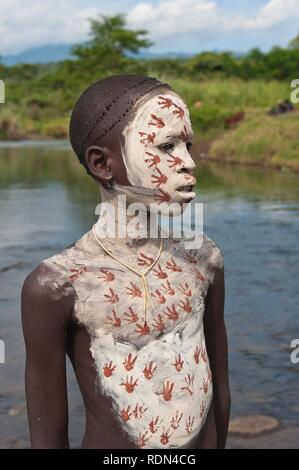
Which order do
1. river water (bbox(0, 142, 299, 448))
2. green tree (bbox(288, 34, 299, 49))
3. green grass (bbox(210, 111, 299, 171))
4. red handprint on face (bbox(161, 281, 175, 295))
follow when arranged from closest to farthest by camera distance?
red handprint on face (bbox(161, 281, 175, 295)) < river water (bbox(0, 142, 299, 448)) < green grass (bbox(210, 111, 299, 171)) < green tree (bbox(288, 34, 299, 49))

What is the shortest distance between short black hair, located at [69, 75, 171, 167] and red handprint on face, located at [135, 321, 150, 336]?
415 millimetres

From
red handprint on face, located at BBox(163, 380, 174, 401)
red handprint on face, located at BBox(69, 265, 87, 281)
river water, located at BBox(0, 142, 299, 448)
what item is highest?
red handprint on face, located at BBox(69, 265, 87, 281)

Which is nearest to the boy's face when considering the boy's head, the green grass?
the boy's head

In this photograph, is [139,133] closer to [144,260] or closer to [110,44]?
[144,260]

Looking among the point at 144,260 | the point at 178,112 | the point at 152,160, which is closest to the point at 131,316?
the point at 144,260

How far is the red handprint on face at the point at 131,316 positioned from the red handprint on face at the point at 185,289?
13cm

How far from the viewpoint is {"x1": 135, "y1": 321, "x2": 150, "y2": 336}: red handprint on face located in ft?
6.11

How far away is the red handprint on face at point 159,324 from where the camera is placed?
1.88m

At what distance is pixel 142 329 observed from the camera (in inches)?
73.4

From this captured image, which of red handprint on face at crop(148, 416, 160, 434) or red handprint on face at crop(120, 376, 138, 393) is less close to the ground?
red handprint on face at crop(120, 376, 138, 393)

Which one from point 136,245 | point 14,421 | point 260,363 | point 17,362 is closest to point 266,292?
point 260,363

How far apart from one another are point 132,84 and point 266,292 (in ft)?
22.4

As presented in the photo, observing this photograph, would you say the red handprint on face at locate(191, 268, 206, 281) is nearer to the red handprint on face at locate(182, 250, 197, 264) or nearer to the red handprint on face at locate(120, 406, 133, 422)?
the red handprint on face at locate(182, 250, 197, 264)

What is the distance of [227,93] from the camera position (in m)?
31.0
